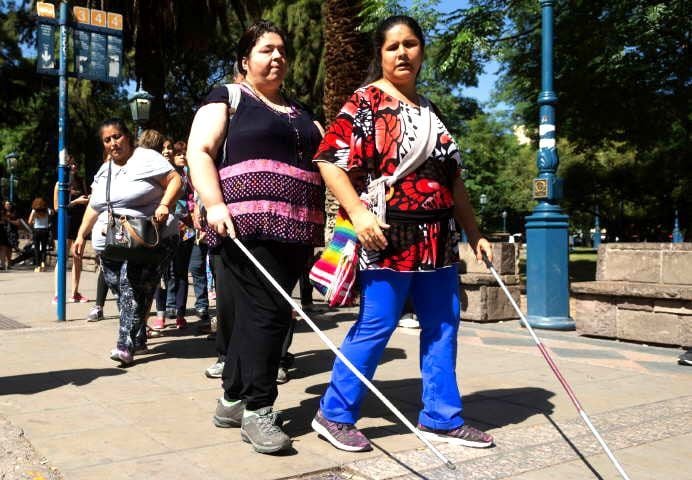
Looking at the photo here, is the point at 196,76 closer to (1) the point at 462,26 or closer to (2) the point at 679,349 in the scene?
(1) the point at 462,26

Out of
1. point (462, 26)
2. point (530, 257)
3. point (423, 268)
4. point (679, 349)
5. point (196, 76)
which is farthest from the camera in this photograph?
point (196, 76)

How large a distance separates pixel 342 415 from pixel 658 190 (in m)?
21.9

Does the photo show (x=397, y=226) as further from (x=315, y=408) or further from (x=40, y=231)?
(x=40, y=231)

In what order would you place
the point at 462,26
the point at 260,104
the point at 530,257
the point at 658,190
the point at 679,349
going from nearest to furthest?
the point at 260,104, the point at 679,349, the point at 530,257, the point at 462,26, the point at 658,190

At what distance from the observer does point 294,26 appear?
23812 mm

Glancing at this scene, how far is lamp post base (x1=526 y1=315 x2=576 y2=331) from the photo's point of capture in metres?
7.48

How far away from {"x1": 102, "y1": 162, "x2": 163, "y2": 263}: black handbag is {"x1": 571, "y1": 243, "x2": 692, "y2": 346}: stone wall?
386 cm

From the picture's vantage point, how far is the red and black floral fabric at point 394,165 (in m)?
3.30

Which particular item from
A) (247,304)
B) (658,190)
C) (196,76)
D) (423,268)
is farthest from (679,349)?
(196,76)

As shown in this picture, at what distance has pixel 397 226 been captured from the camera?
3307 mm

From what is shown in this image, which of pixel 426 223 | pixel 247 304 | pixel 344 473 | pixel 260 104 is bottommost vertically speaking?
pixel 344 473

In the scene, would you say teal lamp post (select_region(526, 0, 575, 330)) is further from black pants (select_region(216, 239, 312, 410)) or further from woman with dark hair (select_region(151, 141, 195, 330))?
black pants (select_region(216, 239, 312, 410))

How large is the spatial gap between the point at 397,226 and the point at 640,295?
404cm

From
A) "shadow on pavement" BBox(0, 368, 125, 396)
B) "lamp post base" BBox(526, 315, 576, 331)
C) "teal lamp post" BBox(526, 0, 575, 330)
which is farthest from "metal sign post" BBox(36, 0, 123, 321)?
"lamp post base" BBox(526, 315, 576, 331)
